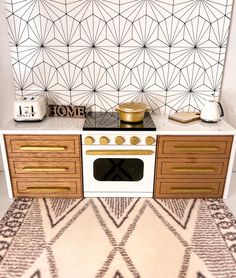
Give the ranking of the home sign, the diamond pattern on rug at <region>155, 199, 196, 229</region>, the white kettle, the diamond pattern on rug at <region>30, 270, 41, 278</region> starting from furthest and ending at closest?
the home sign → the white kettle → the diamond pattern on rug at <region>155, 199, 196, 229</region> → the diamond pattern on rug at <region>30, 270, 41, 278</region>

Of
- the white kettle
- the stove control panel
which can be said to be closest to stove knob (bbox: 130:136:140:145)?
the stove control panel

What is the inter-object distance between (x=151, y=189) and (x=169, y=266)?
71cm

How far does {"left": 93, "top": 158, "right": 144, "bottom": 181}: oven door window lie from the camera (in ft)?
6.74

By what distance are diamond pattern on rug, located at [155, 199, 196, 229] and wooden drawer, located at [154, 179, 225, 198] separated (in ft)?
0.15

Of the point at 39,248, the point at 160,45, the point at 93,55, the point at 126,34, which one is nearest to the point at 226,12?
→ the point at 160,45

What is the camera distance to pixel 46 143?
200 centimetres

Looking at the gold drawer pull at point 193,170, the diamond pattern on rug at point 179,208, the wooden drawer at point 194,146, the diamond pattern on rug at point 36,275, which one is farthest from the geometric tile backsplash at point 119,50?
the diamond pattern on rug at point 36,275

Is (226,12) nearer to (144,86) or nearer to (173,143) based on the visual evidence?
(144,86)

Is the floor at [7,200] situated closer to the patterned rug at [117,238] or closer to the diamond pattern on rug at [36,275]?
the patterned rug at [117,238]

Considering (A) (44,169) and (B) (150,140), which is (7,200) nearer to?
(A) (44,169)

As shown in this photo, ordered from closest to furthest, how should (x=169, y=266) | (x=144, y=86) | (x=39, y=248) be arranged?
(x=169, y=266) < (x=39, y=248) < (x=144, y=86)

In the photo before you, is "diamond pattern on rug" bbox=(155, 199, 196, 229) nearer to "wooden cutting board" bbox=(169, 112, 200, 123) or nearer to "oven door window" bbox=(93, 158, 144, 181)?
"oven door window" bbox=(93, 158, 144, 181)

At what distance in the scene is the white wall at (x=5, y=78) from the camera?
219 centimetres

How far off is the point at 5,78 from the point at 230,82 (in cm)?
201
